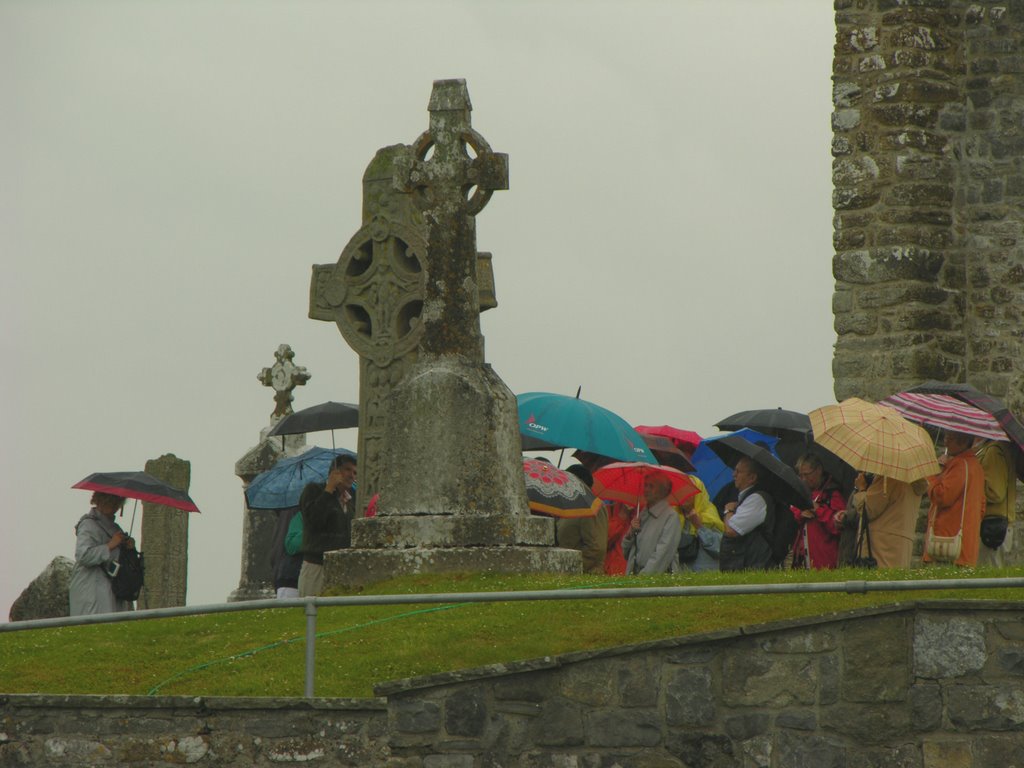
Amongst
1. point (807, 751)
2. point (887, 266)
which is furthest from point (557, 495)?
point (887, 266)

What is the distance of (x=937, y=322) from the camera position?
693 inches

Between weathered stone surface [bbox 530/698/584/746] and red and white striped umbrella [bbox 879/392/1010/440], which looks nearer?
weathered stone surface [bbox 530/698/584/746]

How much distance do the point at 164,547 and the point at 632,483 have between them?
6.93 m

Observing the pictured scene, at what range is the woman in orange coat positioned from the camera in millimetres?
11953

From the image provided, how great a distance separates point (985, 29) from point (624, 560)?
22.9ft

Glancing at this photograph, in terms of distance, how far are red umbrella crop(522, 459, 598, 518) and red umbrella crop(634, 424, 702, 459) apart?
275cm

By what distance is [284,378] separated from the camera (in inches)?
781

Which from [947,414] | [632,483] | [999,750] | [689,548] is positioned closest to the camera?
[999,750]

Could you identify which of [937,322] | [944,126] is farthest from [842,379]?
[944,126]

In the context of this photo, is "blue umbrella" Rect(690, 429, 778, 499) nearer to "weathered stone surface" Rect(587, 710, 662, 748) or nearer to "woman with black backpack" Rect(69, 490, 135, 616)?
"woman with black backpack" Rect(69, 490, 135, 616)

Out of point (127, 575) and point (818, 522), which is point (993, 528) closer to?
point (818, 522)

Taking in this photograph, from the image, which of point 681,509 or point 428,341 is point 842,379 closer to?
point 681,509

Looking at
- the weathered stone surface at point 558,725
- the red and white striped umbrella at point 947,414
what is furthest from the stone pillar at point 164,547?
the weathered stone surface at point 558,725

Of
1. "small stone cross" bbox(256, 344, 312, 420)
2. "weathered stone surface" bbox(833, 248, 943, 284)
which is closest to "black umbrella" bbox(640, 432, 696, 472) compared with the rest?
"weathered stone surface" bbox(833, 248, 943, 284)
